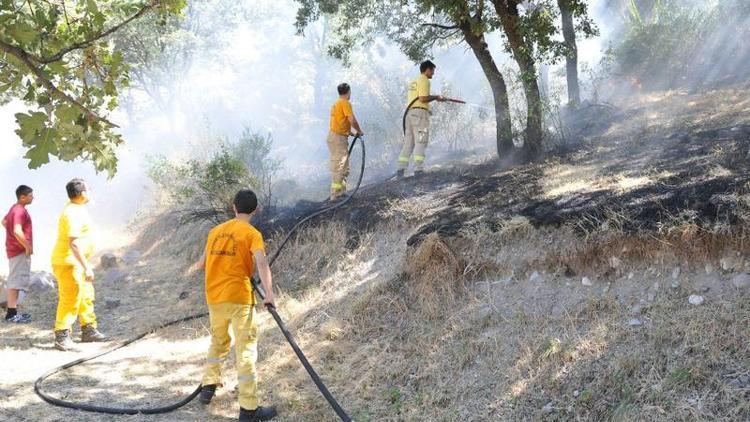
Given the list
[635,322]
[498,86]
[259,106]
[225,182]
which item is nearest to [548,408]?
[635,322]

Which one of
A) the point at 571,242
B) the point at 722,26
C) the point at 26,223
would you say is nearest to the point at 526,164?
the point at 571,242

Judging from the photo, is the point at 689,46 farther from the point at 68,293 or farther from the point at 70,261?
the point at 68,293

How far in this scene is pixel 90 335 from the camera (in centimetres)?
700

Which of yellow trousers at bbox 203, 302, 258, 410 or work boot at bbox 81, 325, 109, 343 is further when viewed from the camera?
work boot at bbox 81, 325, 109, 343

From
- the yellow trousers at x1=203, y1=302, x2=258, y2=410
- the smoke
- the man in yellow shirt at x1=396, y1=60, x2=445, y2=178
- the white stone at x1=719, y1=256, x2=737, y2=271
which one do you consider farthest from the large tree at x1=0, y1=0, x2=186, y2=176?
the smoke

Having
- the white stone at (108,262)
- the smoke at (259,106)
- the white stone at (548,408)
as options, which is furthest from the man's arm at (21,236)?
the white stone at (548,408)

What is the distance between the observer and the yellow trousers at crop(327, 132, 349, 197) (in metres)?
8.95

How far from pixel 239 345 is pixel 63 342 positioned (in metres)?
3.07

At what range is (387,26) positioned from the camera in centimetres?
1144

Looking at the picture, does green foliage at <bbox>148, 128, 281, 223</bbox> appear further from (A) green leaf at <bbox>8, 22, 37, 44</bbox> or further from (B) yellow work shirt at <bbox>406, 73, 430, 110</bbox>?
(A) green leaf at <bbox>8, 22, 37, 44</bbox>

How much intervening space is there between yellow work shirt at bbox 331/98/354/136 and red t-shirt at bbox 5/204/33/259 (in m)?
4.15

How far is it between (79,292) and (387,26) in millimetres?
7346

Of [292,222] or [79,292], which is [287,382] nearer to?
[79,292]

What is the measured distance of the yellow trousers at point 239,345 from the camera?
454 centimetres
